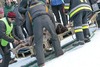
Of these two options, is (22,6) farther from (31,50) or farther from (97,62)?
(97,62)

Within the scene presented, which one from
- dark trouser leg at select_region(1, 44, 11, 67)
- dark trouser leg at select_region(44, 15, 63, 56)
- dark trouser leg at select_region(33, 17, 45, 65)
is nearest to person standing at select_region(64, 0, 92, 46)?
dark trouser leg at select_region(44, 15, 63, 56)

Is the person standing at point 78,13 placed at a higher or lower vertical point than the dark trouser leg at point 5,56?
higher

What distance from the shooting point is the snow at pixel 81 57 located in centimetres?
665

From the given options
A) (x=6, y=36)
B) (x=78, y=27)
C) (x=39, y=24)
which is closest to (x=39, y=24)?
(x=39, y=24)

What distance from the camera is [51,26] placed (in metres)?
7.57

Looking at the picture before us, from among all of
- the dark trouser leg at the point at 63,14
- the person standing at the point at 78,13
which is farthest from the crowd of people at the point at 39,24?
the dark trouser leg at the point at 63,14

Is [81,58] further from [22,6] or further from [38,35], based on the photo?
[22,6]

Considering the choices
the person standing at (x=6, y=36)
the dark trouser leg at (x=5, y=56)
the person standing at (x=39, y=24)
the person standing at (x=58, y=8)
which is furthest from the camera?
the person standing at (x=58, y=8)

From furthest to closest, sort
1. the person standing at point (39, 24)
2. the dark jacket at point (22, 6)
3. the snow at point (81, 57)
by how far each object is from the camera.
A: the dark jacket at point (22, 6) < the person standing at point (39, 24) < the snow at point (81, 57)

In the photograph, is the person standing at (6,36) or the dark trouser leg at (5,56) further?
the dark trouser leg at (5,56)

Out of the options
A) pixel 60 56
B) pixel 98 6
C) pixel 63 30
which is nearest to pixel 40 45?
pixel 60 56

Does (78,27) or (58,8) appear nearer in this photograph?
(78,27)

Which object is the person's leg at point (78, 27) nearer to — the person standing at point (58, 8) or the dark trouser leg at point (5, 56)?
the person standing at point (58, 8)

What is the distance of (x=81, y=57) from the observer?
7.18 m
